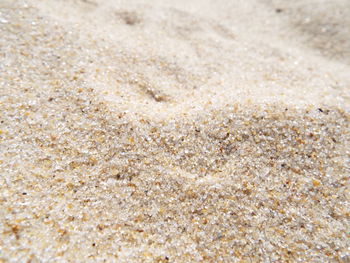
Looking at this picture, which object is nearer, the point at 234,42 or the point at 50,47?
the point at 50,47

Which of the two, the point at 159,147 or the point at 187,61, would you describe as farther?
the point at 187,61

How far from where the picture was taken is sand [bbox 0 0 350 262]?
138 centimetres

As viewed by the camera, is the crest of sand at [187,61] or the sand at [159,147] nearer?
the sand at [159,147]

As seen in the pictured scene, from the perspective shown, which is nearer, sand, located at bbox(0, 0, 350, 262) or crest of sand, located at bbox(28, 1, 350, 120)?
sand, located at bbox(0, 0, 350, 262)

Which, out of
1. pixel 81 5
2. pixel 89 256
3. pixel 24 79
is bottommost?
pixel 89 256

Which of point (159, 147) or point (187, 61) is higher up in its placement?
point (187, 61)

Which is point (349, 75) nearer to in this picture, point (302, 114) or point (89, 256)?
point (302, 114)

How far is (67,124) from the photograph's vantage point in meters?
1.69

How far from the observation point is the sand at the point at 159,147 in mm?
→ 1382

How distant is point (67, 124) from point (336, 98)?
189 centimetres

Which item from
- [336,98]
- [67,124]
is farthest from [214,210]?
[336,98]

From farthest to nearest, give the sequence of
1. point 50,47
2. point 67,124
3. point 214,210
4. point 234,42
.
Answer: point 234,42 < point 50,47 < point 67,124 < point 214,210

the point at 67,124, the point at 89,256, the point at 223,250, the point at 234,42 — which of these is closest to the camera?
the point at 89,256

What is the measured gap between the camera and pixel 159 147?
5.55ft
